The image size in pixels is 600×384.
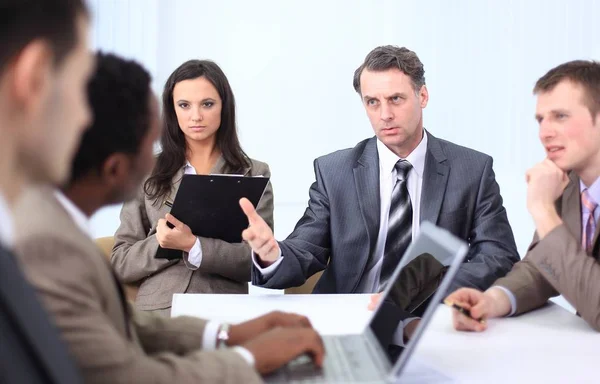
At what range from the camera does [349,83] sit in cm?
691

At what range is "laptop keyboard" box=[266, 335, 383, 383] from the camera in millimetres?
1444

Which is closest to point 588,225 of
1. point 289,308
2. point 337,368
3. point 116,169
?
point 289,308

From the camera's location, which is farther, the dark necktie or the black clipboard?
the dark necktie

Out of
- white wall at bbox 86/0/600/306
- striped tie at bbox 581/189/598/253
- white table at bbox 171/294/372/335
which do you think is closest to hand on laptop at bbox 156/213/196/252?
white table at bbox 171/294/372/335

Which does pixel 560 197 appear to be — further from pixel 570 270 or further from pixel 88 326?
pixel 88 326

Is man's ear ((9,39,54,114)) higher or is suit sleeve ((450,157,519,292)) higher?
man's ear ((9,39,54,114))

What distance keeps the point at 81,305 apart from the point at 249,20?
19.1ft

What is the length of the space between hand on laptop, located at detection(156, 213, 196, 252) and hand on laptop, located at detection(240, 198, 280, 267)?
0.36 m

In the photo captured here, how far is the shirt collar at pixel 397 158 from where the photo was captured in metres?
2.90

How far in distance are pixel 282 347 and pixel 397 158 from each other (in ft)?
5.15

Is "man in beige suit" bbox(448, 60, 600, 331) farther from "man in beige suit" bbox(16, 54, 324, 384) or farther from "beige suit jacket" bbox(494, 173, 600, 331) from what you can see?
"man in beige suit" bbox(16, 54, 324, 384)

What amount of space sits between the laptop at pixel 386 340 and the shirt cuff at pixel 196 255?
3.57 ft

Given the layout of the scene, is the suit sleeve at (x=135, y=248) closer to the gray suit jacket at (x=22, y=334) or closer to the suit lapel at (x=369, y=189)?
the suit lapel at (x=369, y=189)

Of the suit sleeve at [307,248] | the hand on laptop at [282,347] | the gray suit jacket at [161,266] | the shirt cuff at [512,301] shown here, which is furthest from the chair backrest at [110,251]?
the hand on laptop at [282,347]
